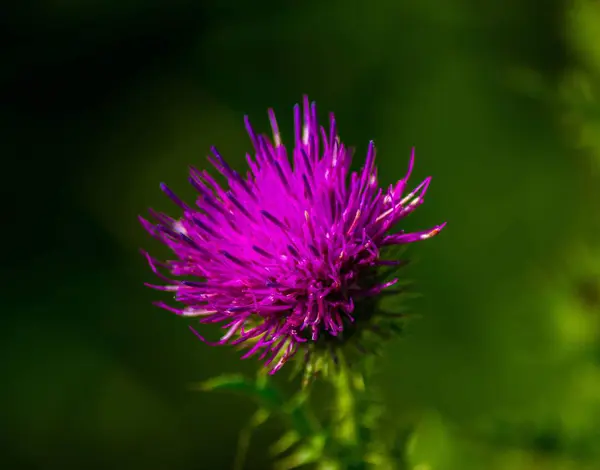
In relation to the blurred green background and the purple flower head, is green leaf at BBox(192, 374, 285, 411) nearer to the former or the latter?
the purple flower head

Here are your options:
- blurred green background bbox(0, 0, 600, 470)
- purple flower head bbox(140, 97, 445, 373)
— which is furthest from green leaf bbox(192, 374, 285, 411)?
blurred green background bbox(0, 0, 600, 470)

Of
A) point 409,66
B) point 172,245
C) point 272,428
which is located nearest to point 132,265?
point 272,428

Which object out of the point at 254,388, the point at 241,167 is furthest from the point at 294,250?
the point at 241,167

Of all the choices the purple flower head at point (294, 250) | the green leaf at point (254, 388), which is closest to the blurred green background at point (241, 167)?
the green leaf at point (254, 388)

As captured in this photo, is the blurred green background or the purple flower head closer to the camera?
the purple flower head

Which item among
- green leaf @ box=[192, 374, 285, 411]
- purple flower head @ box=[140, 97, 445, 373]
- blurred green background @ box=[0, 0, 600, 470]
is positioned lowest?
green leaf @ box=[192, 374, 285, 411]

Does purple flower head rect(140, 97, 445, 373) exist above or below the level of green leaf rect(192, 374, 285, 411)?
above

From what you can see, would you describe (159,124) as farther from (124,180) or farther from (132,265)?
(132,265)
